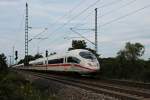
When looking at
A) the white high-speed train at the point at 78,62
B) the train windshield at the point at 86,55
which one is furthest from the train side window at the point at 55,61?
the train windshield at the point at 86,55

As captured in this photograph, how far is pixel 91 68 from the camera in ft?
122

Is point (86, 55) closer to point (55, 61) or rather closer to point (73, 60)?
point (73, 60)

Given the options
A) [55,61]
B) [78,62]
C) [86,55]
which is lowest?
[78,62]

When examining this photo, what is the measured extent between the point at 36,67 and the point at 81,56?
2891 cm

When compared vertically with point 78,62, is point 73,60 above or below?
above

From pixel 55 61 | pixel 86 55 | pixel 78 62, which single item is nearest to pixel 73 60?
pixel 78 62

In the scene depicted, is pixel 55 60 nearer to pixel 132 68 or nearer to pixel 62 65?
pixel 62 65

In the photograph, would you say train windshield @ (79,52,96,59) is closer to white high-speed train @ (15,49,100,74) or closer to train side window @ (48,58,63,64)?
white high-speed train @ (15,49,100,74)

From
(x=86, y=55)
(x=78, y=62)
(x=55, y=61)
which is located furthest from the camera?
(x=55, y=61)

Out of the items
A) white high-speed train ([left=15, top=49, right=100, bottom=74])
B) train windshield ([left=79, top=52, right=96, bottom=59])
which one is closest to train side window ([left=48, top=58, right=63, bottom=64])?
white high-speed train ([left=15, top=49, right=100, bottom=74])

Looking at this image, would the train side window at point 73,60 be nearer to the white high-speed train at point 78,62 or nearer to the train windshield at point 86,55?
the white high-speed train at point 78,62

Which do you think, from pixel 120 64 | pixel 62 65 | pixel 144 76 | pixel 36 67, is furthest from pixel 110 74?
pixel 36 67

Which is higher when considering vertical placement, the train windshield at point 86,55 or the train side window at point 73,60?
the train windshield at point 86,55

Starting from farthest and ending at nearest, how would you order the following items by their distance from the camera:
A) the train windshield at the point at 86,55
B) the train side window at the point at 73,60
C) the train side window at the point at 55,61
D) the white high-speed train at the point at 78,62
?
the train side window at the point at 55,61 < the train windshield at the point at 86,55 < the train side window at the point at 73,60 < the white high-speed train at the point at 78,62
